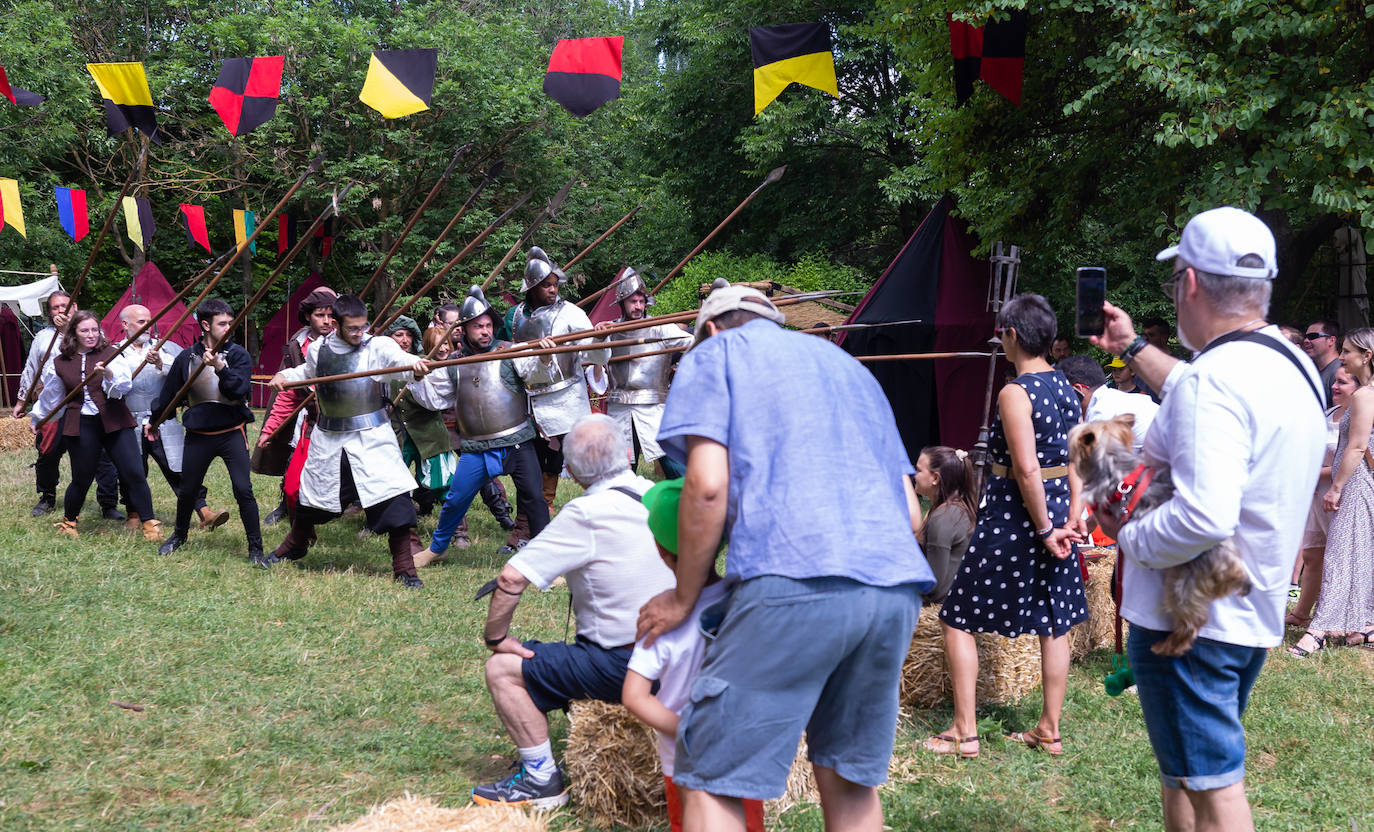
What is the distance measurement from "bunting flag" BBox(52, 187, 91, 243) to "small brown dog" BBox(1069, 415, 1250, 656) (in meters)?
13.7

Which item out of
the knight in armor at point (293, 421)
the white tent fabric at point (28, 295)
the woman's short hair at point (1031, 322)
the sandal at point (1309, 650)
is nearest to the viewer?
the woman's short hair at point (1031, 322)

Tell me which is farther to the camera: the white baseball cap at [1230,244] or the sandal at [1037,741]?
the sandal at [1037,741]

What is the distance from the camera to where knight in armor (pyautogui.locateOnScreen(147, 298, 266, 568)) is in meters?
6.84

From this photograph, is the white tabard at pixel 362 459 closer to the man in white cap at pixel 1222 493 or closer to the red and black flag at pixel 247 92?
the red and black flag at pixel 247 92

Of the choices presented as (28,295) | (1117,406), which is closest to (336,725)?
(1117,406)

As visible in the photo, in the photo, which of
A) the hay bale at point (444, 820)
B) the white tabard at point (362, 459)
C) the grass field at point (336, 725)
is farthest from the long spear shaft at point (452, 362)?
the hay bale at point (444, 820)

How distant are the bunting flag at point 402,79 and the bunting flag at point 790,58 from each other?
7.27ft

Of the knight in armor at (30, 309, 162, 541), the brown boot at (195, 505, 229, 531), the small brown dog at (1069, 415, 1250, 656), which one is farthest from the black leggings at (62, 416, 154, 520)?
the small brown dog at (1069, 415, 1250, 656)

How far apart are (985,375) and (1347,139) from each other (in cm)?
365

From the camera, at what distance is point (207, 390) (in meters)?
7.09

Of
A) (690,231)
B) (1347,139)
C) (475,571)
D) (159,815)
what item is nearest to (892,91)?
(690,231)

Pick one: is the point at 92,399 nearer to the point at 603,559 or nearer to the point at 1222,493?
the point at 603,559

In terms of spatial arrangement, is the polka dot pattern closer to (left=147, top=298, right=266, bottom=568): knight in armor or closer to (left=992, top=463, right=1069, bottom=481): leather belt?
(left=992, top=463, right=1069, bottom=481): leather belt

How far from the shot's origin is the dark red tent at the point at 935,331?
32.6ft
